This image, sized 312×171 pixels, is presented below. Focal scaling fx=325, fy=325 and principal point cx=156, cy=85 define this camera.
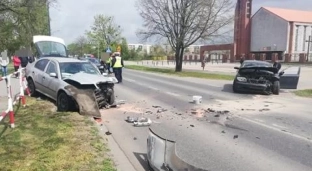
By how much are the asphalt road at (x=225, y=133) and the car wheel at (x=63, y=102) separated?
3.64 feet

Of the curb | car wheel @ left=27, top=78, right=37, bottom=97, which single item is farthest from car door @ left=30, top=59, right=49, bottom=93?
the curb

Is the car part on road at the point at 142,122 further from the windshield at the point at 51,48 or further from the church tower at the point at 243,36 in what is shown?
the church tower at the point at 243,36

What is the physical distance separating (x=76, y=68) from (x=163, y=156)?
23.4 feet

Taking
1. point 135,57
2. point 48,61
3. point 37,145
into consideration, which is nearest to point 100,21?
point 135,57

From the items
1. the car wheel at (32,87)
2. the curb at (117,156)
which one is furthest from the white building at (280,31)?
the curb at (117,156)

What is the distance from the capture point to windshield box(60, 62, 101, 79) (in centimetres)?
1060

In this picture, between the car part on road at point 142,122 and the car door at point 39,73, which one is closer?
the car part on road at point 142,122

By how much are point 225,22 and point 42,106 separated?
29109mm

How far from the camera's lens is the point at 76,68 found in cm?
1097

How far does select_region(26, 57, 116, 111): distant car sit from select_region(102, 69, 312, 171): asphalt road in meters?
0.71

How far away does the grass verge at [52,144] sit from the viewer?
4.83 m

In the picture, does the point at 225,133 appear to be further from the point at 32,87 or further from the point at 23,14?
the point at 23,14

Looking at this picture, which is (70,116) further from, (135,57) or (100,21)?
(135,57)

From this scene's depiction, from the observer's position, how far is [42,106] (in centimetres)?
984
